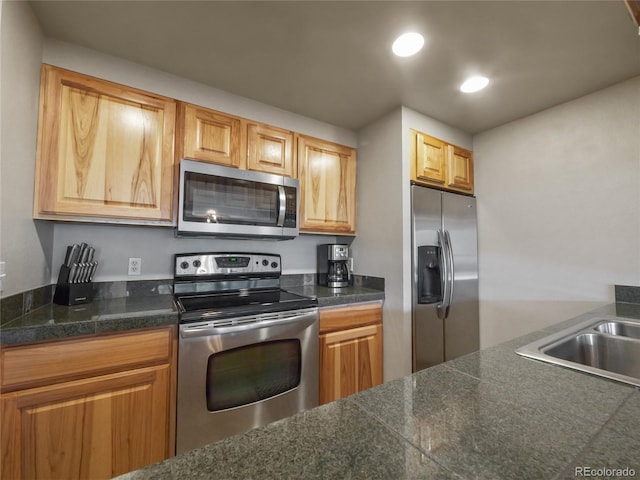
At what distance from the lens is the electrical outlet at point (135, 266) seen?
6.03ft

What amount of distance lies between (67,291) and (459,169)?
2881 mm

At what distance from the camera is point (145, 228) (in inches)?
74.4

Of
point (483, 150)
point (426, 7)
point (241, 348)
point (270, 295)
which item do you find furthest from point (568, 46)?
point (241, 348)

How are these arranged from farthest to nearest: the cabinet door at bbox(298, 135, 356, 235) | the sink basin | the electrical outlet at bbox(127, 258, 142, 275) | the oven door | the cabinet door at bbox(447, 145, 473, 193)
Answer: the cabinet door at bbox(447, 145, 473, 193) < the cabinet door at bbox(298, 135, 356, 235) < the electrical outlet at bbox(127, 258, 142, 275) < the oven door < the sink basin

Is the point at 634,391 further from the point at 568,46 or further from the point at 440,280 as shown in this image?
the point at 568,46

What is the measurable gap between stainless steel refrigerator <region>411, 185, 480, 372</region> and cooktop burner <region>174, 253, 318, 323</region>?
88 cm

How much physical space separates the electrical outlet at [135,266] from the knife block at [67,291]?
0.31 meters

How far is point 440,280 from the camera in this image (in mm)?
2170

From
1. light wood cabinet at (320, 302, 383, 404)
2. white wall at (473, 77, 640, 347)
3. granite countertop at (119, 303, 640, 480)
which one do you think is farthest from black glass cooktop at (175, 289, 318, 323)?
white wall at (473, 77, 640, 347)

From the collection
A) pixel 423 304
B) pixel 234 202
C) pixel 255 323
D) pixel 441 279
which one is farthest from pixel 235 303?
pixel 441 279

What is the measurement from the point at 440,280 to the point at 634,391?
1.54 m

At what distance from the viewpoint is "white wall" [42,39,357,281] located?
5.19 feet

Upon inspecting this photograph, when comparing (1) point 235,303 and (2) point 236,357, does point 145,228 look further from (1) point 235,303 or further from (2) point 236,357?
(2) point 236,357

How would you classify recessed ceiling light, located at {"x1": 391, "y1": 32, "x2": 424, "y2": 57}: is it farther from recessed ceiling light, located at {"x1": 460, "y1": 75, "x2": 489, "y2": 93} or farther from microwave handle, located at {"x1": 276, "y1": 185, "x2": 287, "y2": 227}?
microwave handle, located at {"x1": 276, "y1": 185, "x2": 287, "y2": 227}
